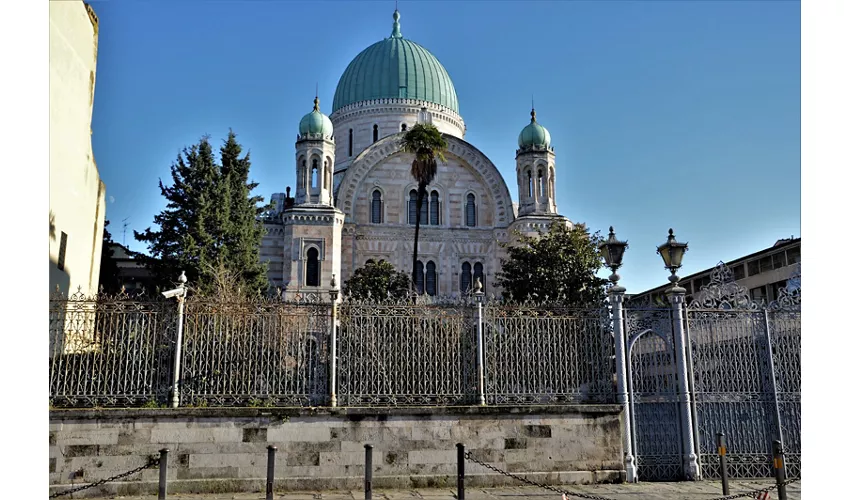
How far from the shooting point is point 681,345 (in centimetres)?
1002

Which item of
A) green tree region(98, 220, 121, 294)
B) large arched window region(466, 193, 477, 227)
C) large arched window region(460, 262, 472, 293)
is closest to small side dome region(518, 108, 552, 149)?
large arched window region(466, 193, 477, 227)

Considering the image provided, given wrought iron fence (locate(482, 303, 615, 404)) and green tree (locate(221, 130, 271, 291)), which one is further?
green tree (locate(221, 130, 271, 291))

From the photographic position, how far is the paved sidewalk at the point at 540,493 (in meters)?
8.41

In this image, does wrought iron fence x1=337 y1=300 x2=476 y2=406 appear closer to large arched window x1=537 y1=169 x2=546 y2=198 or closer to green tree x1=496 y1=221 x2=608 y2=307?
green tree x1=496 y1=221 x2=608 y2=307

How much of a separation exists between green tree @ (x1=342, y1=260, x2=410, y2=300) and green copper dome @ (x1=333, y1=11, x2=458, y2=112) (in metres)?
14.9

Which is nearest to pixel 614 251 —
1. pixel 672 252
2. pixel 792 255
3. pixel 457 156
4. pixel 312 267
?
pixel 672 252

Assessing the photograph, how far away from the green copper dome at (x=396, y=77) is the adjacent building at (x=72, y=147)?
29.8 metres

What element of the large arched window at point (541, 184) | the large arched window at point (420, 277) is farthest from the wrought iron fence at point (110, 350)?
the large arched window at point (541, 184)

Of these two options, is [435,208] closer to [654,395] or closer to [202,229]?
[202,229]

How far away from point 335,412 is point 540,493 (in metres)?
2.84

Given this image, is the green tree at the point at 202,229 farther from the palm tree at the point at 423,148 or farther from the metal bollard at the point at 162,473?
the metal bollard at the point at 162,473

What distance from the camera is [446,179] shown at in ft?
120

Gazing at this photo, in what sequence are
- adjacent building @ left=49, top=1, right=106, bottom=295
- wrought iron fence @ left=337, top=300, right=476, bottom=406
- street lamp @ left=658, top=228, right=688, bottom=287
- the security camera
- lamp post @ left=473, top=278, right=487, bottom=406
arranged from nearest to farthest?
1. the security camera
2. wrought iron fence @ left=337, top=300, right=476, bottom=406
3. lamp post @ left=473, top=278, right=487, bottom=406
4. adjacent building @ left=49, top=1, right=106, bottom=295
5. street lamp @ left=658, top=228, right=688, bottom=287

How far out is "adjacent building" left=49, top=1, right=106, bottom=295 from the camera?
9.63 metres
